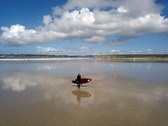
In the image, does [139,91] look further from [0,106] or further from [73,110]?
[0,106]

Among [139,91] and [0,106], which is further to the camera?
[139,91]

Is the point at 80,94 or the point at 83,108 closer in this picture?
the point at 83,108

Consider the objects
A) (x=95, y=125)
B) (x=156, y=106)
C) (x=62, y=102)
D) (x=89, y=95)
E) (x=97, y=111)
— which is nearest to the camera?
(x=95, y=125)

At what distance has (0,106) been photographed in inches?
500

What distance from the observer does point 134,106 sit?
12680mm

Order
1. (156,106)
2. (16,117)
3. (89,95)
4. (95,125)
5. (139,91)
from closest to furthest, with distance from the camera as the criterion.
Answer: (95,125) < (16,117) < (156,106) < (89,95) < (139,91)

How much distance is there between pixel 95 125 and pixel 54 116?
7.52 feet

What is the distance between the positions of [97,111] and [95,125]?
212cm

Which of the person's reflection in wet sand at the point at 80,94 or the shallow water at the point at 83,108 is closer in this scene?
the shallow water at the point at 83,108

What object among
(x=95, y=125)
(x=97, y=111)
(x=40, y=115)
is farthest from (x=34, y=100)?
(x=95, y=125)

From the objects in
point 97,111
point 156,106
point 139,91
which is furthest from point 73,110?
point 139,91

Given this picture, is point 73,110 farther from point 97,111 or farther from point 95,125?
point 95,125

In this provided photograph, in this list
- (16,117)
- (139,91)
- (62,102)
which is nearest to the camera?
(16,117)

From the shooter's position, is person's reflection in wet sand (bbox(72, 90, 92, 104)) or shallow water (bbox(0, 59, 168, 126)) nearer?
shallow water (bbox(0, 59, 168, 126))
